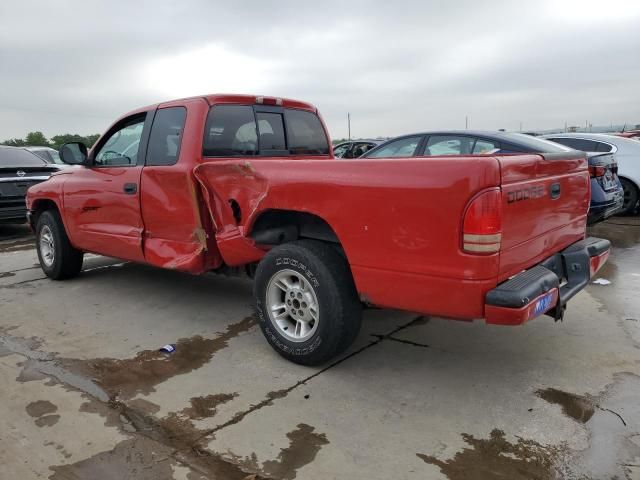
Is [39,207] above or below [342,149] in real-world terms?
below

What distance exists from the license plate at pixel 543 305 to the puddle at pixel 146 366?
227cm

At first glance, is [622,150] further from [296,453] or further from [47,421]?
[47,421]

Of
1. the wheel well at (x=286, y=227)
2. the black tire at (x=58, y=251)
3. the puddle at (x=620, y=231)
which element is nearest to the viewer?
the wheel well at (x=286, y=227)

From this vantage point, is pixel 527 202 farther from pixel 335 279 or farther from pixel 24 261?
pixel 24 261

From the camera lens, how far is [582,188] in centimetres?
367

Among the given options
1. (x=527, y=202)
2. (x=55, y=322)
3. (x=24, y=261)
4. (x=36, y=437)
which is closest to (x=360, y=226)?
(x=527, y=202)

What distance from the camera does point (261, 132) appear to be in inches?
180

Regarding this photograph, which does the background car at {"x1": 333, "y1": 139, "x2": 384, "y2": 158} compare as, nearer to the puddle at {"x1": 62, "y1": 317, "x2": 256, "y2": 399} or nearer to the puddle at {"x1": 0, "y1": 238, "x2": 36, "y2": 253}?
the puddle at {"x1": 0, "y1": 238, "x2": 36, "y2": 253}

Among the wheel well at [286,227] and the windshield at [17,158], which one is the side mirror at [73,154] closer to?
the wheel well at [286,227]

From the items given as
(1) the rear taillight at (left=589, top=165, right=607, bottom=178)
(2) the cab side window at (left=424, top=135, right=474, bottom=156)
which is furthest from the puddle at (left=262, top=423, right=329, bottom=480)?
(1) the rear taillight at (left=589, top=165, right=607, bottom=178)

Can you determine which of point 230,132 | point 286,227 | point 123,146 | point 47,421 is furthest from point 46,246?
point 286,227

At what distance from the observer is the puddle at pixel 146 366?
3373mm

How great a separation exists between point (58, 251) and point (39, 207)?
77 centimetres

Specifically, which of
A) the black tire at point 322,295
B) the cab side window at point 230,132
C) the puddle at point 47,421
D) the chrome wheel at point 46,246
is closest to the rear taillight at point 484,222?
the black tire at point 322,295
